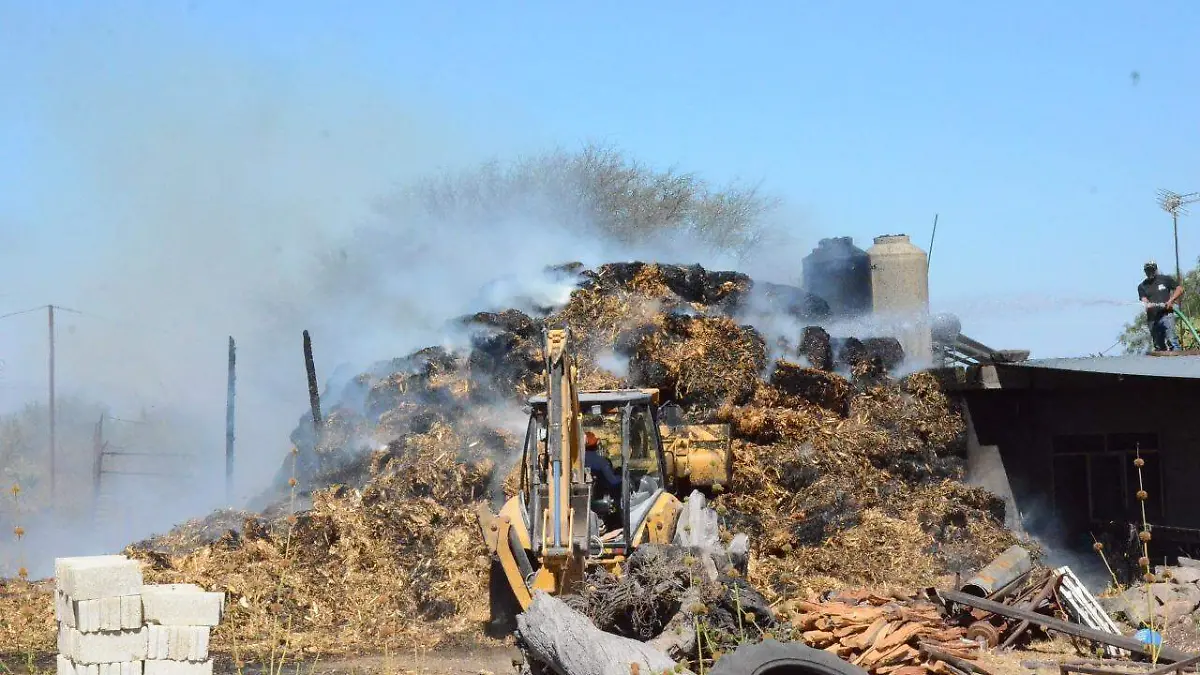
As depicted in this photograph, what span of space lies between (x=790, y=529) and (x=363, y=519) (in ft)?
17.9

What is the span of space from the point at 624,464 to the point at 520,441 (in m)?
5.43

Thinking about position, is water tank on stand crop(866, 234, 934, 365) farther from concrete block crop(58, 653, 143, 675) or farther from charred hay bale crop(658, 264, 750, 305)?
concrete block crop(58, 653, 143, 675)

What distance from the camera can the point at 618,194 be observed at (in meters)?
43.8

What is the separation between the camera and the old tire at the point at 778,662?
6750mm

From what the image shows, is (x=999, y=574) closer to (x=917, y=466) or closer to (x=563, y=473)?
(x=917, y=466)

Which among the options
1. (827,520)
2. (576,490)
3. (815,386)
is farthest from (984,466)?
(576,490)

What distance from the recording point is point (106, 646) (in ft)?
25.3

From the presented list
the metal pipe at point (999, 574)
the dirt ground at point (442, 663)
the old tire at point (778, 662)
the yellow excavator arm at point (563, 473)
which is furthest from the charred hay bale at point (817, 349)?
the old tire at point (778, 662)

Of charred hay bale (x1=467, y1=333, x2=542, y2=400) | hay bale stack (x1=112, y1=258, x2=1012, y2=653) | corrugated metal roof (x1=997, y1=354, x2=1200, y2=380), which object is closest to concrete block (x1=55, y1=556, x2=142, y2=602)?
hay bale stack (x1=112, y1=258, x2=1012, y2=653)

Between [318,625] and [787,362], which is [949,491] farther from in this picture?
[318,625]

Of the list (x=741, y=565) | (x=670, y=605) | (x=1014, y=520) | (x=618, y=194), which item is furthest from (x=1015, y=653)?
(x=618, y=194)

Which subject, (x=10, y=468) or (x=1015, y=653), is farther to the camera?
(x=10, y=468)

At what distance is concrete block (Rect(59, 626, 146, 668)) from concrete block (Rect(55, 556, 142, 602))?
25 cm

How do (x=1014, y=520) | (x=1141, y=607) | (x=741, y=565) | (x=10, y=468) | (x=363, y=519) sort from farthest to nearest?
(x=10, y=468) < (x=1014, y=520) < (x=363, y=519) < (x=741, y=565) < (x=1141, y=607)
